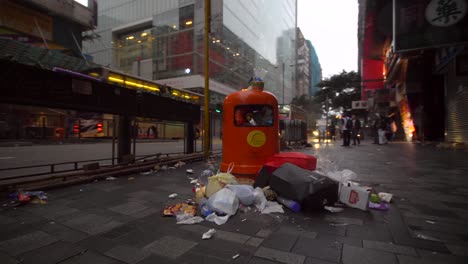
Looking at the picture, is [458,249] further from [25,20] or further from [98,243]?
[25,20]

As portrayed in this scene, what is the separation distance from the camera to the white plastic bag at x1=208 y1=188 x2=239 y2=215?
3.01 m

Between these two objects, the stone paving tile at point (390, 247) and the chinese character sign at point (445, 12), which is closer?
the stone paving tile at point (390, 247)

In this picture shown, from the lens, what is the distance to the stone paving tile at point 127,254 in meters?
2.04

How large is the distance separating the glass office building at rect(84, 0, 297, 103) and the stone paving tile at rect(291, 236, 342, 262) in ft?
106

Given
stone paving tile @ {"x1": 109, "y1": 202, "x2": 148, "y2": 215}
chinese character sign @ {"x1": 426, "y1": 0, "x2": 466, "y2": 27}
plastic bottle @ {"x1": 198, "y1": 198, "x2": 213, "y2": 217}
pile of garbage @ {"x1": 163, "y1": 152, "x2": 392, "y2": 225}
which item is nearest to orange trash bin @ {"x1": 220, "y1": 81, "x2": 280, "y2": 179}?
pile of garbage @ {"x1": 163, "y1": 152, "x2": 392, "y2": 225}

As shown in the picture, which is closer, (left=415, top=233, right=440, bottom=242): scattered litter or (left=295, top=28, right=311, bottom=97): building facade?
(left=415, top=233, right=440, bottom=242): scattered litter

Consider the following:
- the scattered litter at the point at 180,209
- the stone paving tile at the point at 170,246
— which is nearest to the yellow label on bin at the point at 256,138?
the scattered litter at the point at 180,209

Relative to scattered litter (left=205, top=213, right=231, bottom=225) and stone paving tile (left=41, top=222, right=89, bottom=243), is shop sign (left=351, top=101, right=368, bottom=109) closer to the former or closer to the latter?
scattered litter (left=205, top=213, right=231, bottom=225)

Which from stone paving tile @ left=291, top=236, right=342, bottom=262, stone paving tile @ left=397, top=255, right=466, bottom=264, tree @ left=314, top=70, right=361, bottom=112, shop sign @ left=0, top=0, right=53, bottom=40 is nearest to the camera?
stone paving tile @ left=397, top=255, right=466, bottom=264

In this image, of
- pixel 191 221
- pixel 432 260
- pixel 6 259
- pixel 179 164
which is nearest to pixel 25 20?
pixel 179 164

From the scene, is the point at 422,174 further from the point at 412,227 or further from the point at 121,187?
the point at 121,187

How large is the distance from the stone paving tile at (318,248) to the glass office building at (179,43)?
1277 inches

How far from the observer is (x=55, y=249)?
219 cm

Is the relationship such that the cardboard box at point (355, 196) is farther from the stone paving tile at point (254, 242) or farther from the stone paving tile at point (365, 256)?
the stone paving tile at point (254, 242)
